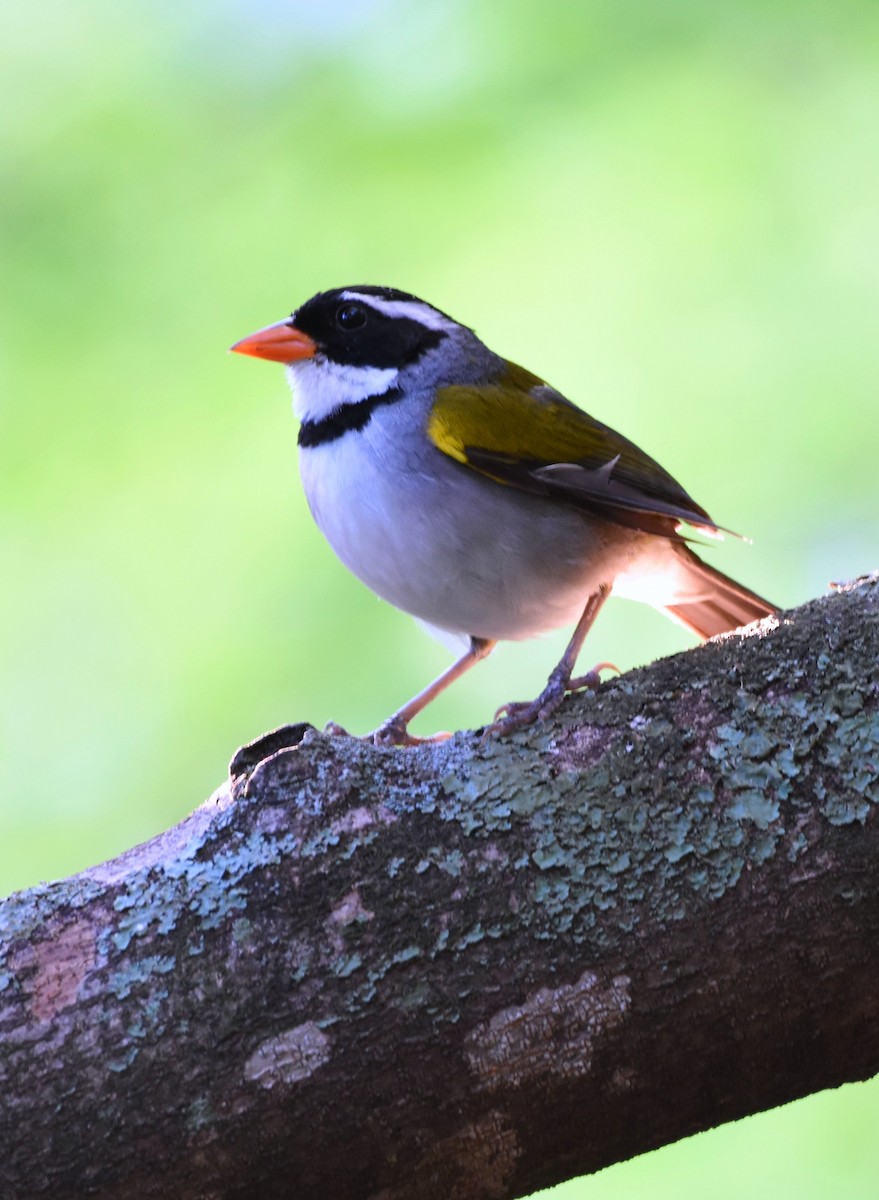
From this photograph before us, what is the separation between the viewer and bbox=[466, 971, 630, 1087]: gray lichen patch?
8.12ft

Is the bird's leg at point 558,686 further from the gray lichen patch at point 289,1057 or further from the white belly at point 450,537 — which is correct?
the gray lichen patch at point 289,1057

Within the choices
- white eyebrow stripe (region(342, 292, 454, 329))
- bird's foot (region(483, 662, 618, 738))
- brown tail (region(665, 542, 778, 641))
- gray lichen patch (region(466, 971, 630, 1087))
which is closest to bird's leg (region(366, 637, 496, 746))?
bird's foot (region(483, 662, 618, 738))

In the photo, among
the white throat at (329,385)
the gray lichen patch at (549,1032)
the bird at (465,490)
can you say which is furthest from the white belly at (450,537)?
the gray lichen patch at (549,1032)

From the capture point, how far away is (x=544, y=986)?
99.3 inches

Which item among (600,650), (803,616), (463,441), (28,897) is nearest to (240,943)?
(28,897)

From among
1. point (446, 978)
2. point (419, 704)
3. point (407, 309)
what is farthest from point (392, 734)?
point (446, 978)

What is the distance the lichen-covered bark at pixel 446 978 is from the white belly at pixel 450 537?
1.23 metres

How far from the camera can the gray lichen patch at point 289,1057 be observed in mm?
2438

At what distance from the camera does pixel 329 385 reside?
4.36 meters

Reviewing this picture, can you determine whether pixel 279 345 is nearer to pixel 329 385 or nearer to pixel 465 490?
pixel 329 385

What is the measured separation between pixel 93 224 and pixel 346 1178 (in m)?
4.88

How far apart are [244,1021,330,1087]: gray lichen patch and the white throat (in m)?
2.26

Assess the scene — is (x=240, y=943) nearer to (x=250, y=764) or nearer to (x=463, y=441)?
(x=250, y=764)

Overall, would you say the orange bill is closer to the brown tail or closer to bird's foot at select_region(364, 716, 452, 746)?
bird's foot at select_region(364, 716, 452, 746)
